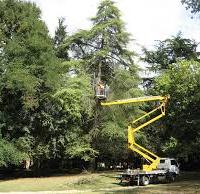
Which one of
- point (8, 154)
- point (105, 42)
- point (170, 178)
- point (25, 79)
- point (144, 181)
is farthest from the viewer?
point (105, 42)

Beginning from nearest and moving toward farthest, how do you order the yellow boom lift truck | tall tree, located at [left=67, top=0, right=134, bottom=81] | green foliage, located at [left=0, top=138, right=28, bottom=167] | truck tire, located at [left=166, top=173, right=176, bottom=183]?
the yellow boom lift truck
truck tire, located at [left=166, top=173, right=176, bottom=183]
green foliage, located at [left=0, top=138, right=28, bottom=167]
tall tree, located at [left=67, top=0, right=134, bottom=81]

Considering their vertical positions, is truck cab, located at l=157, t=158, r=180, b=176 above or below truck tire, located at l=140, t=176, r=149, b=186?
above

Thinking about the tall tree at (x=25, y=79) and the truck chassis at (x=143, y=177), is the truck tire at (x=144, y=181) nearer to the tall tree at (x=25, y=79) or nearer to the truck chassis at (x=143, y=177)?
the truck chassis at (x=143, y=177)

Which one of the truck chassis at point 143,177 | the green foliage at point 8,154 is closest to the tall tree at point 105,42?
the green foliage at point 8,154

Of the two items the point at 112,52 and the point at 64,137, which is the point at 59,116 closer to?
the point at 64,137

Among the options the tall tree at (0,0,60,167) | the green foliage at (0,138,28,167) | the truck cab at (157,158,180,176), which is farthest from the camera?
the tall tree at (0,0,60,167)

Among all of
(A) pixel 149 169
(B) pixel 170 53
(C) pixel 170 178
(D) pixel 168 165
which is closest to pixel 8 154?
(A) pixel 149 169

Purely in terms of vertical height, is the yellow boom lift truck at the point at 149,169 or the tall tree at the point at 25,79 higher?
the tall tree at the point at 25,79

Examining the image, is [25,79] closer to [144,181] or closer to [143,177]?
[143,177]

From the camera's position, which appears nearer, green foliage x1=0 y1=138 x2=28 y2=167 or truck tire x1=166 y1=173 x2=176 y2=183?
truck tire x1=166 y1=173 x2=176 y2=183

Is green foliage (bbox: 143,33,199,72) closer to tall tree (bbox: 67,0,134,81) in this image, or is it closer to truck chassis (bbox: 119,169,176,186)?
tall tree (bbox: 67,0,134,81)

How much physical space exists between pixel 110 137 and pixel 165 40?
55.8 feet

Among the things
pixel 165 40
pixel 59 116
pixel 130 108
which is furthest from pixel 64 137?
pixel 165 40

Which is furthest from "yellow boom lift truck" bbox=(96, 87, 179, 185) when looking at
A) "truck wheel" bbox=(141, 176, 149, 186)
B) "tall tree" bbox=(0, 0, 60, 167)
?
"tall tree" bbox=(0, 0, 60, 167)
